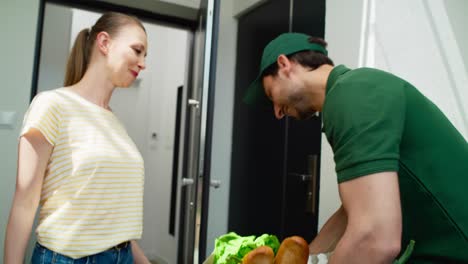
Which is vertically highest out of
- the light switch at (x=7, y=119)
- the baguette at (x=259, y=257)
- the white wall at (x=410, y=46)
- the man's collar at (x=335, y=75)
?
the white wall at (x=410, y=46)

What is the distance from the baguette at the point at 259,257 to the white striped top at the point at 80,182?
328 mm

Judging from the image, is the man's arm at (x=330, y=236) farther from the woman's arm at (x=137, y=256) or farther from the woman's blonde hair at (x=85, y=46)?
the woman's blonde hair at (x=85, y=46)

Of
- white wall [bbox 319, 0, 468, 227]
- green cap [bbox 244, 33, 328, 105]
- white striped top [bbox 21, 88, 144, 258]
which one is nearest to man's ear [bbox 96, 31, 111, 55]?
white striped top [bbox 21, 88, 144, 258]

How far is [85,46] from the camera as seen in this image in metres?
0.98

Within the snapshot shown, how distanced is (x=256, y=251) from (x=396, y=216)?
0.30 meters

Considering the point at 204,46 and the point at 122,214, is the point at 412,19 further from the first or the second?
the point at 122,214

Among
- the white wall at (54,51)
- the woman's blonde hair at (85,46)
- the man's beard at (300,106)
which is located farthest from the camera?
the white wall at (54,51)

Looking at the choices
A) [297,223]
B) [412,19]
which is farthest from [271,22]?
[297,223]

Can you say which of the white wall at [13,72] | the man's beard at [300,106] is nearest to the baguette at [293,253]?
the man's beard at [300,106]

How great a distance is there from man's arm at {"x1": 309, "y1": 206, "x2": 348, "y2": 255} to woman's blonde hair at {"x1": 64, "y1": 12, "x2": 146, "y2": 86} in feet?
2.68

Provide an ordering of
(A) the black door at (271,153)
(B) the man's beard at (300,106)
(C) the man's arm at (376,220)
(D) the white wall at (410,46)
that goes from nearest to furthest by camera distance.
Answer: (C) the man's arm at (376,220) < (B) the man's beard at (300,106) < (D) the white wall at (410,46) < (A) the black door at (271,153)

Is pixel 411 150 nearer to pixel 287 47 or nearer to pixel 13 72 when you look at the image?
pixel 287 47

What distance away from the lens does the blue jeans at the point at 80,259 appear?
738mm

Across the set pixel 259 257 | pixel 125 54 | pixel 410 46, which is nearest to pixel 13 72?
pixel 125 54
